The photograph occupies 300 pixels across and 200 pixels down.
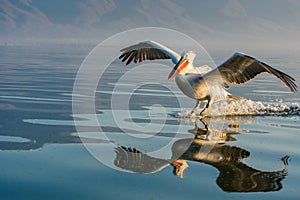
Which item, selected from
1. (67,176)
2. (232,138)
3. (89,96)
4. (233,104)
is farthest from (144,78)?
(67,176)

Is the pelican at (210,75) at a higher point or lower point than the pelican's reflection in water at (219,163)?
higher

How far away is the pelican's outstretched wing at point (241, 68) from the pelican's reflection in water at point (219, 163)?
2318mm

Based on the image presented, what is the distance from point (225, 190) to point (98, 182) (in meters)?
1.85

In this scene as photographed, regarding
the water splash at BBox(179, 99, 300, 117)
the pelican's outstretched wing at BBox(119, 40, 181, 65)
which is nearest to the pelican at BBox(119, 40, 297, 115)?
the water splash at BBox(179, 99, 300, 117)

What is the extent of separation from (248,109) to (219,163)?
6561mm

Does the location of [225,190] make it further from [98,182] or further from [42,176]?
[42,176]

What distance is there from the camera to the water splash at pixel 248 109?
1441 cm

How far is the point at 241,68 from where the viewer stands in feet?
41.3

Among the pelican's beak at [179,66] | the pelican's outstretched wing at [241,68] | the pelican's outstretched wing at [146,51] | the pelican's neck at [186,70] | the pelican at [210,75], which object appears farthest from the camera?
the pelican's outstretched wing at [146,51]

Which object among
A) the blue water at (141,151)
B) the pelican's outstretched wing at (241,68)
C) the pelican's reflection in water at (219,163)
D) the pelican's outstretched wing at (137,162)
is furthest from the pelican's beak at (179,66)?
the pelican's outstretched wing at (137,162)

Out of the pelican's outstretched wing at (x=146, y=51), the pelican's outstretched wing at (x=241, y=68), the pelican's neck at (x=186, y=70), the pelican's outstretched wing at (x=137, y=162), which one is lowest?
the pelican's outstretched wing at (x=137, y=162)

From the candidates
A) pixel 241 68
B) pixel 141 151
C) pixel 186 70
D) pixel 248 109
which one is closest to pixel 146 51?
pixel 186 70

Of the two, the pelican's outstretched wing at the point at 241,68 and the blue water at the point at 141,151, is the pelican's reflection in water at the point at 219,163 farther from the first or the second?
the pelican's outstretched wing at the point at 241,68

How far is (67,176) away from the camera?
7.76 meters
